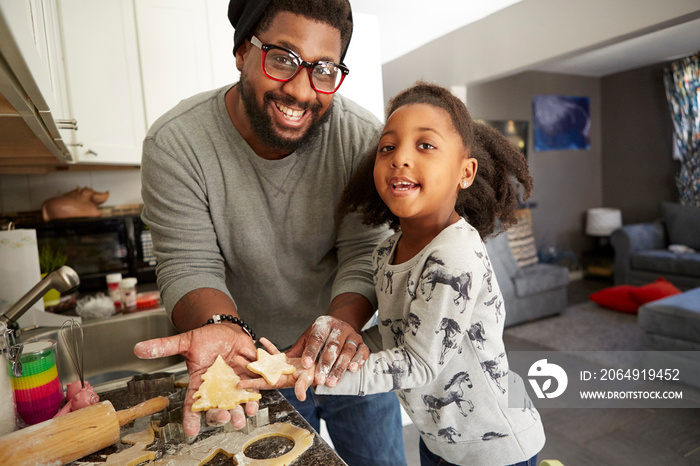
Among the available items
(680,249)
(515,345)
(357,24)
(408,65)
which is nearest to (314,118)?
(357,24)

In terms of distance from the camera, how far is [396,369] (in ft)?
2.88

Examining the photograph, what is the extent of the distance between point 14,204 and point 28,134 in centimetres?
193

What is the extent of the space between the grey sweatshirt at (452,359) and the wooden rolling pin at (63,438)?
392 mm

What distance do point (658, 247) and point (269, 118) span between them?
5.95 metres

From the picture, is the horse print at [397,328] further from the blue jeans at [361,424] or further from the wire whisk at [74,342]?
the wire whisk at [74,342]

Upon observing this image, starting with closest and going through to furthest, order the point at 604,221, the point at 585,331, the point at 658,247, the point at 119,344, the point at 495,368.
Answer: the point at 495,368
the point at 119,344
the point at 585,331
the point at 658,247
the point at 604,221

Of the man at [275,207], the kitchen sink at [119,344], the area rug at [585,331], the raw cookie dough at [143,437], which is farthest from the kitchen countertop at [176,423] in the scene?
the area rug at [585,331]

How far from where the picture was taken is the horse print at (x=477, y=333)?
951 mm

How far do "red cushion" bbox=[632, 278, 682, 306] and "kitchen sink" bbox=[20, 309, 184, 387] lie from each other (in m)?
4.48

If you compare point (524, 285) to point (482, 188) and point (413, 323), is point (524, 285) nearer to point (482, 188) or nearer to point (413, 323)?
point (482, 188)

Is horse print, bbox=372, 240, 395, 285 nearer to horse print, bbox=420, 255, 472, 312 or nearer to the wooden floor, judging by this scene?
horse print, bbox=420, 255, 472, 312

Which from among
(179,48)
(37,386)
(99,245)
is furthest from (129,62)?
(37,386)

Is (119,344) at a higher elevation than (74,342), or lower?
lower

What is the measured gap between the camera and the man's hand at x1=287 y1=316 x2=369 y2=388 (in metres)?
0.86
